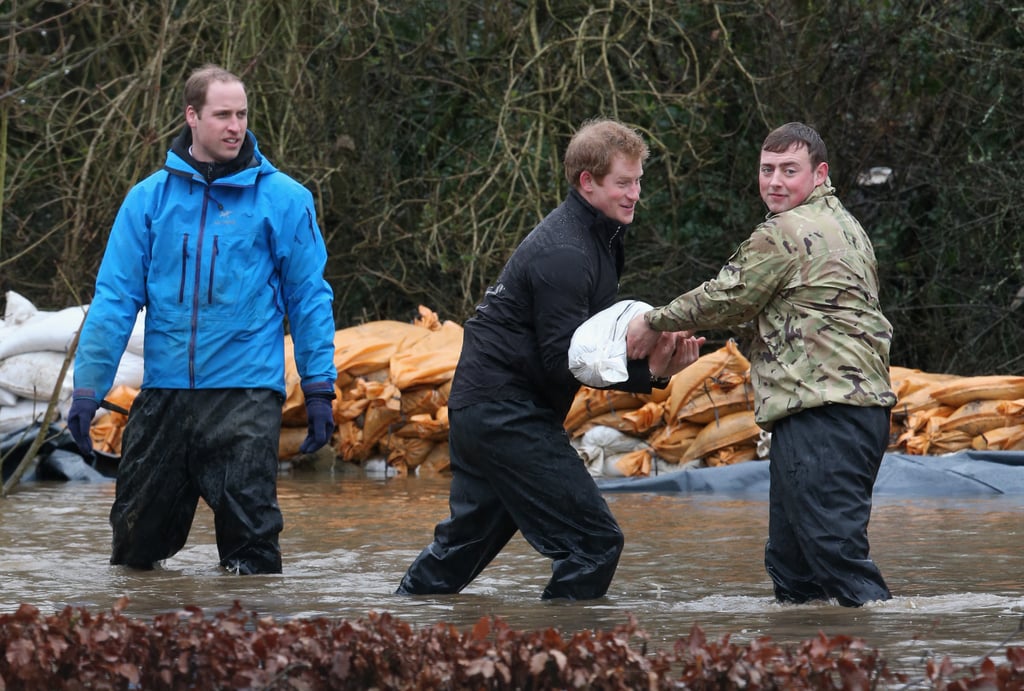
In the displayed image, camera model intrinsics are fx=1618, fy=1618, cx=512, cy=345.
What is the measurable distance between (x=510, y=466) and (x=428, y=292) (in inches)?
330

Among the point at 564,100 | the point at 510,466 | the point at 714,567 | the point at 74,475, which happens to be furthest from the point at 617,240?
the point at 564,100

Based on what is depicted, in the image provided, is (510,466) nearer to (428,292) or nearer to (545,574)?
(545,574)

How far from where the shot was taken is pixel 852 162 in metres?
12.7

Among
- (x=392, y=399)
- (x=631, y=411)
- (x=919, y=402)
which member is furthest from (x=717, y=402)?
(x=392, y=399)

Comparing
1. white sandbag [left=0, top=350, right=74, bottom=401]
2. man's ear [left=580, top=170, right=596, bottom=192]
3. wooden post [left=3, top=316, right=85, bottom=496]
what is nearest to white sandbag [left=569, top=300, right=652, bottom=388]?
man's ear [left=580, top=170, right=596, bottom=192]

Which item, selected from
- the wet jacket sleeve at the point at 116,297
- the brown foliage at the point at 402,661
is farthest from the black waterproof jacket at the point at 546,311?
the brown foliage at the point at 402,661

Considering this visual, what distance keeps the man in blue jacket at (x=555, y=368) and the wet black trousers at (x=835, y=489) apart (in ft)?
1.73

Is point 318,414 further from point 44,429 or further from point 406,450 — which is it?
point 406,450

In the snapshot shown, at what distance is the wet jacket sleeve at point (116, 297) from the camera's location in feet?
19.2

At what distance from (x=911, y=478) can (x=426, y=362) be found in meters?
→ 3.31

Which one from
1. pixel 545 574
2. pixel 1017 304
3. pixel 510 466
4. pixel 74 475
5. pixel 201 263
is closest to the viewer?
pixel 510 466

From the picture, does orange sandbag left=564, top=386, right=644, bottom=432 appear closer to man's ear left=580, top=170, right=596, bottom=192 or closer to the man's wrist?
the man's wrist

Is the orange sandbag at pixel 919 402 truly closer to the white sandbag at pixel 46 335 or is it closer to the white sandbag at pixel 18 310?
the white sandbag at pixel 46 335

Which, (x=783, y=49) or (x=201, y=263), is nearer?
(x=201, y=263)
